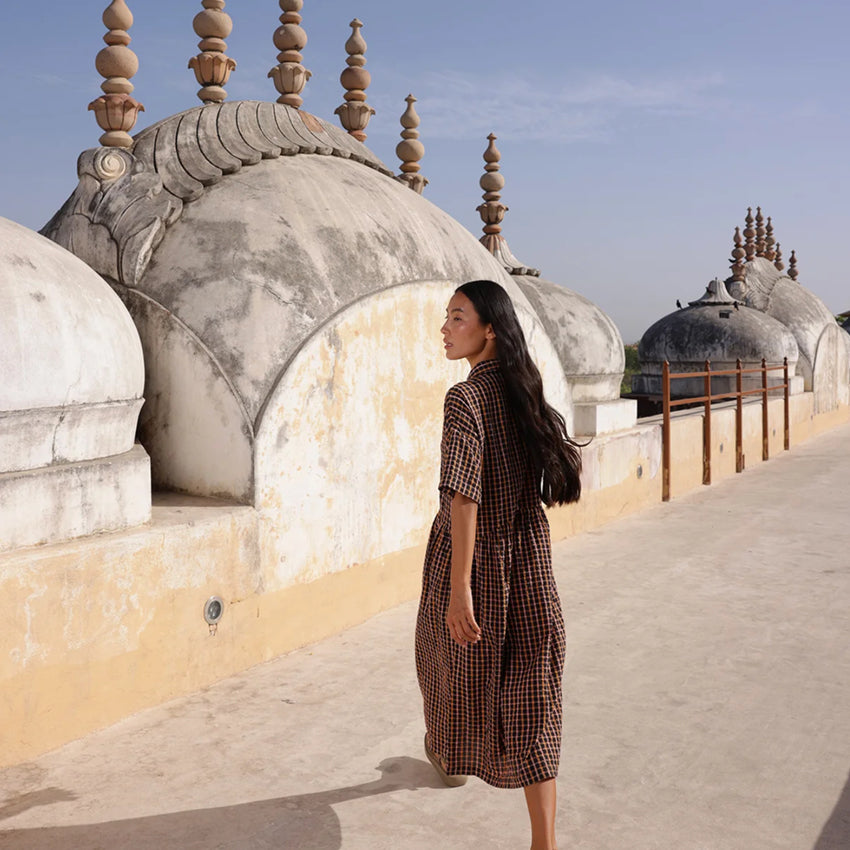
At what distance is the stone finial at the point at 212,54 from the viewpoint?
5.80m

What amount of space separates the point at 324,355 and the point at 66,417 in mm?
1526

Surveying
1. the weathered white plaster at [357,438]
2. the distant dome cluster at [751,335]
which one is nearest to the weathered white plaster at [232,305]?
the weathered white plaster at [357,438]

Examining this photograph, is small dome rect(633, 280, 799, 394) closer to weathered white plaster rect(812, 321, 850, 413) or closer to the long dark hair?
weathered white plaster rect(812, 321, 850, 413)

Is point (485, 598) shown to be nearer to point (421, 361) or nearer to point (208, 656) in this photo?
point (208, 656)

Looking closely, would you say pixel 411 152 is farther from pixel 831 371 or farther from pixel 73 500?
pixel 831 371

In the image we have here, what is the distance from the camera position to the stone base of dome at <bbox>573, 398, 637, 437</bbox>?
8695 millimetres

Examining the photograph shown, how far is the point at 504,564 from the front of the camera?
2.88 meters

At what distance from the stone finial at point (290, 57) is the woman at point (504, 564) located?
4.08 metres

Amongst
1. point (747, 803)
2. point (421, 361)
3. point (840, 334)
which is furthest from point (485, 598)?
point (840, 334)

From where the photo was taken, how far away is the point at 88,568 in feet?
12.5

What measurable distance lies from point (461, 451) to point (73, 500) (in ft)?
6.29

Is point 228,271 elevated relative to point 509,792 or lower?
elevated

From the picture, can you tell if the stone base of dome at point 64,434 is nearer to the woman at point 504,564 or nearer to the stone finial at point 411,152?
the woman at point 504,564

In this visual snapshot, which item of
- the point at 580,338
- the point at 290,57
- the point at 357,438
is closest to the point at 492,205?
the point at 580,338
